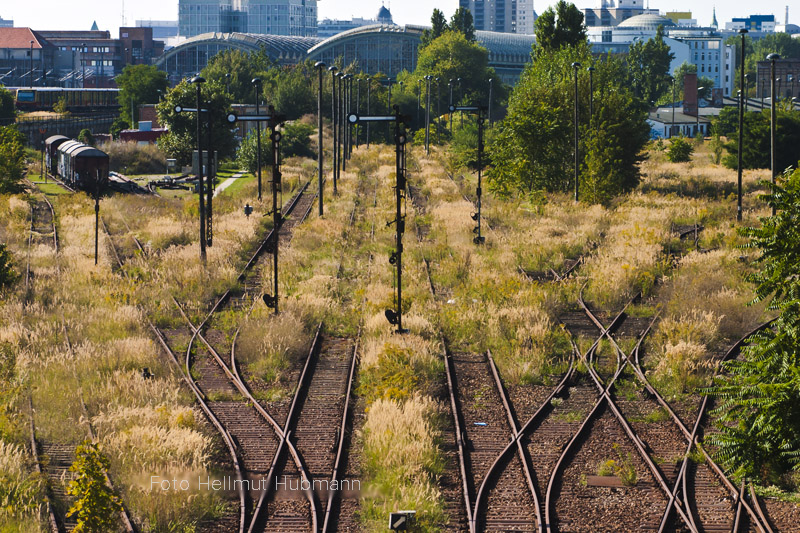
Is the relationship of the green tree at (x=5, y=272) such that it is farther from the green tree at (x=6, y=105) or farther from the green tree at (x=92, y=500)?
the green tree at (x=6, y=105)

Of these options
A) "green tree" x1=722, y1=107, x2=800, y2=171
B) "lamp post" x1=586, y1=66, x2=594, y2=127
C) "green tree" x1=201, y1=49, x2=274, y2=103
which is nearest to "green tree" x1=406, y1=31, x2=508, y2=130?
"green tree" x1=201, y1=49, x2=274, y2=103

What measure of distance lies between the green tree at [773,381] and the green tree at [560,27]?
57269mm

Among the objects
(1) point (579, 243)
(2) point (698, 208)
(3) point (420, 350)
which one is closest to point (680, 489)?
(3) point (420, 350)

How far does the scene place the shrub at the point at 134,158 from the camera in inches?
2795

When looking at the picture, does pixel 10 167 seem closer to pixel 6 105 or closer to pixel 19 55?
pixel 6 105

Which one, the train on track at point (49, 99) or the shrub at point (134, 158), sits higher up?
the train on track at point (49, 99)

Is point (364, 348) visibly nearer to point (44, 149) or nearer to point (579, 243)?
point (579, 243)

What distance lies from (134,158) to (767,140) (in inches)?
1765

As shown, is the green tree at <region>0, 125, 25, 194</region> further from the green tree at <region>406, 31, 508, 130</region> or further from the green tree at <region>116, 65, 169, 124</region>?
the green tree at <region>406, 31, 508, 130</region>

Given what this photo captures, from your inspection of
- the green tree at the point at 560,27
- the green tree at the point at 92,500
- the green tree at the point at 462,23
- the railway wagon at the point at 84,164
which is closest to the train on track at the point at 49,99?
the green tree at the point at 462,23

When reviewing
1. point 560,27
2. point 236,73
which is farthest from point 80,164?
point 236,73

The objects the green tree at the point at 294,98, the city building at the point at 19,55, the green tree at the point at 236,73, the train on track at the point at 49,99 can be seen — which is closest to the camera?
the green tree at the point at 294,98

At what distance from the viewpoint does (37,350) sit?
65.2 feet

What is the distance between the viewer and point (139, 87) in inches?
4087
